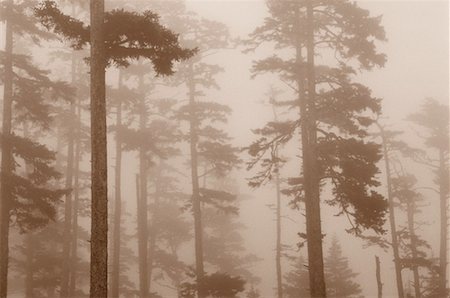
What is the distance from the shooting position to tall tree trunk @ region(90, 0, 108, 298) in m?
9.66

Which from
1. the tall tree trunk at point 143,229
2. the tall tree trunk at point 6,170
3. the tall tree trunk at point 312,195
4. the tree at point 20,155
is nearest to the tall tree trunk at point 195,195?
the tall tree trunk at point 143,229

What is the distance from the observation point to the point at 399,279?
26.8 meters

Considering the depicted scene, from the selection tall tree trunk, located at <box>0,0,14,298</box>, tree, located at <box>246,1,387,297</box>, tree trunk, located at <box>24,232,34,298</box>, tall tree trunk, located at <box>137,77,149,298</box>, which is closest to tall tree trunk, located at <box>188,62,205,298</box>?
tall tree trunk, located at <box>137,77,149,298</box>

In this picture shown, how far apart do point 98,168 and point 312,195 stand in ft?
29.0

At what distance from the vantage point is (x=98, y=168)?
32.3 feet

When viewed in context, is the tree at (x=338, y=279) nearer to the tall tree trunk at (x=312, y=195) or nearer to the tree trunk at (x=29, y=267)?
the tall tree trunk at (x=312, y=195)

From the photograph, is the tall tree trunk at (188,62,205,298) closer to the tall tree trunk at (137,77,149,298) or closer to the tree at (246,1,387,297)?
the tall tree trunk at (137,77,149,298)

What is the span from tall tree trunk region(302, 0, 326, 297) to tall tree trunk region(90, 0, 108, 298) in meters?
8.41

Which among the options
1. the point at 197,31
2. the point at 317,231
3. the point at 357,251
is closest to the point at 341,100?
the point at 317,231

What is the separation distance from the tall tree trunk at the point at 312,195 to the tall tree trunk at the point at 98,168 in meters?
8.41

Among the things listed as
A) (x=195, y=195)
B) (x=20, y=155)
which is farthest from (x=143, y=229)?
(x=20, y=155)

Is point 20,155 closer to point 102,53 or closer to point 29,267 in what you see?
point 102,53

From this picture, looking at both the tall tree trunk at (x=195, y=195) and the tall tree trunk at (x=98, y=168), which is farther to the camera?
the tall tree trunk at (x=195, y=195)

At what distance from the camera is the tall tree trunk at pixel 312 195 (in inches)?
630
